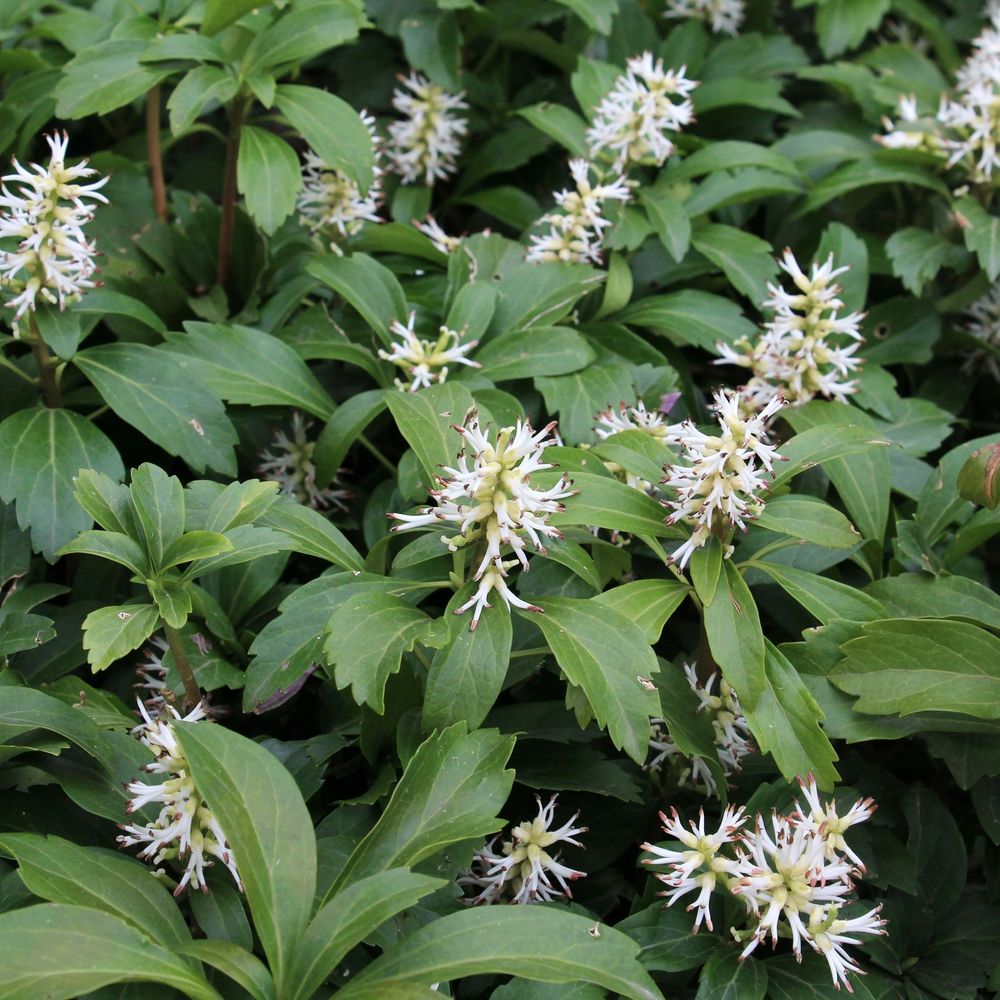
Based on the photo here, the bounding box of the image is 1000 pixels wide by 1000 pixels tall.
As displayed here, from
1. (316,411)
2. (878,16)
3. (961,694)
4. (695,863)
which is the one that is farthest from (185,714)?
(878,16)

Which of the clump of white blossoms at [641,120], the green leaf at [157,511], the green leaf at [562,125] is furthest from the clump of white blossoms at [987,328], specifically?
the green leaf at [157,511]

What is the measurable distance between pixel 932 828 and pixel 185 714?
1.14 m

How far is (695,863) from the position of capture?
1441 millimetres

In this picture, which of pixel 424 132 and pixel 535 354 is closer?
pixel 535 354

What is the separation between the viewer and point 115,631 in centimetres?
145

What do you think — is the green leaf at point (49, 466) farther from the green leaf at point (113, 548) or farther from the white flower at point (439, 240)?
the white flower at point (439, 240)

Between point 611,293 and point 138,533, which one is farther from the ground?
point 611,293

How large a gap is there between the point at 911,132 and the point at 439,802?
1.90 m

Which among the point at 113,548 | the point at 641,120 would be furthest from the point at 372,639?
the point at 641,120

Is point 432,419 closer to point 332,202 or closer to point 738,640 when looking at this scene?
point 738,640

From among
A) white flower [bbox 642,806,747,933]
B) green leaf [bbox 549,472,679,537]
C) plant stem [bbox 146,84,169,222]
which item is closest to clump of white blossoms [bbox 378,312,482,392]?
green leaf [bbox 549,472,679,537]

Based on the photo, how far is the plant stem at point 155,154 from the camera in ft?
7.81

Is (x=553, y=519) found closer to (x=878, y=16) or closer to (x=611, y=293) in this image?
(x=611, y=293)

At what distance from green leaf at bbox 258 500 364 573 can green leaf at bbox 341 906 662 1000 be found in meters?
0.52
